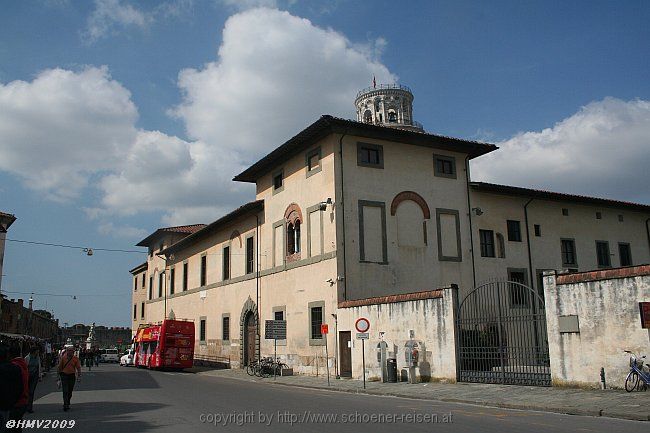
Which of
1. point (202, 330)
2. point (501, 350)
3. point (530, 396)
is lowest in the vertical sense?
point (530, 396)

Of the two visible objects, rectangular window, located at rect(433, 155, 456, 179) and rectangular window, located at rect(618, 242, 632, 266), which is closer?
rectangular window, located at rect(433, 155, 456, 179)

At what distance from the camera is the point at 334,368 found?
24.9 m

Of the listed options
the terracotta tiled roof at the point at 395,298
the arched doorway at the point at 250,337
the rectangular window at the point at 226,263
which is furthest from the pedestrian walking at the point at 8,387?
the rectangular window at the point at 226,263

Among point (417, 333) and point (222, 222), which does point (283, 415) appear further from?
point (222, 222)

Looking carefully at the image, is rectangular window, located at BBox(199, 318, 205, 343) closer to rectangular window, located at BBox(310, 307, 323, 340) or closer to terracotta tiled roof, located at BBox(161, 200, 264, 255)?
terracotta tiled roof, located at BBox(161, 200, 264, 255)

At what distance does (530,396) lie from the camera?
48.9ft

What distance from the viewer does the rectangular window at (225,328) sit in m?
37.3

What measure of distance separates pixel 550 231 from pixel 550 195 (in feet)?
6.53

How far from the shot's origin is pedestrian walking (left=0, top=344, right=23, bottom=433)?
7137mm

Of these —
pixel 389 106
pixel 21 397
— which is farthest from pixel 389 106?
pixel 21 397

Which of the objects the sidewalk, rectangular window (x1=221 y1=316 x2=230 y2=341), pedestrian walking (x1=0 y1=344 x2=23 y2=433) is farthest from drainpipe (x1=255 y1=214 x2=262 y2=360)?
pedestrian walking (x1=0 y1=344 x2=23 y2=433)

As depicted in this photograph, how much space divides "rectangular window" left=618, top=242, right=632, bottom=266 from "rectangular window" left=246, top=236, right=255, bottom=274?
21085 mm

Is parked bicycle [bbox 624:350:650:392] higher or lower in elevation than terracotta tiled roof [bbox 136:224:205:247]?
lower

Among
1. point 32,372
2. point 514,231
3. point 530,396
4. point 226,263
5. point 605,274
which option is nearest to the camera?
point 32,372
